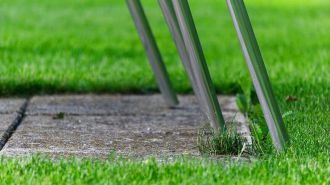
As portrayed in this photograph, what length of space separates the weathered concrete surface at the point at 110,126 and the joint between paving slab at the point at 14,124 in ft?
0.08

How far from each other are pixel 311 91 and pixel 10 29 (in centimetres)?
294

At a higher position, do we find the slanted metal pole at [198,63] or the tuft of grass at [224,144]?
the slanted metal pole at [198,63]

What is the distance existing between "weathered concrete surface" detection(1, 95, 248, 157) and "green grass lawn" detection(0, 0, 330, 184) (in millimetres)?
223

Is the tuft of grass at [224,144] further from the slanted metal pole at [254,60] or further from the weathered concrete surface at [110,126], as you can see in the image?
the slanted metal pole at [254,60]

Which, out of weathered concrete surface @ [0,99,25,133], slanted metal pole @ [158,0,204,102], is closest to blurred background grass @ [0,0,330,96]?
weathered concrete surface @ [0,99,25,133]

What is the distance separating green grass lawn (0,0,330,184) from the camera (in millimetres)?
2639

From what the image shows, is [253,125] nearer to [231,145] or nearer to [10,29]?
[231,145]

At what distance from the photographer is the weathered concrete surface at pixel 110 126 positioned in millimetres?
3169

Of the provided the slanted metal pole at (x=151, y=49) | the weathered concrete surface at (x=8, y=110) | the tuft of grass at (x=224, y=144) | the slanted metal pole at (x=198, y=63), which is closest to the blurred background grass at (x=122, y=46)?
the weathered concrete surface at (x=8, y=110)

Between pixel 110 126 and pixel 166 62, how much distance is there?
72.7 inches

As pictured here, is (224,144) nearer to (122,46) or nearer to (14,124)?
(14,124)

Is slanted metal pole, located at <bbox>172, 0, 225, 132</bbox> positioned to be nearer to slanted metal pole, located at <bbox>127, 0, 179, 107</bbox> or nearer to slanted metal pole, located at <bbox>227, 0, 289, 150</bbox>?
slanted metal pole, located at <bbox>227, 0, 289, 150</bbox>

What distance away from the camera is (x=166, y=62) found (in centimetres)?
Result: 550

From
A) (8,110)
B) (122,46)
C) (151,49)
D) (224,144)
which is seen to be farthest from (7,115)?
(122,46)
